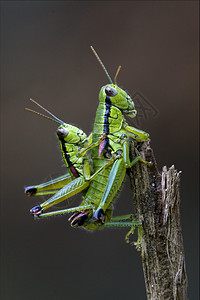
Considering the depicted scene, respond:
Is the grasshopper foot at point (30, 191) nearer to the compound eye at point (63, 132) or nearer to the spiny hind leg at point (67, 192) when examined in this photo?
the spiny hind leg at point (67, 192)

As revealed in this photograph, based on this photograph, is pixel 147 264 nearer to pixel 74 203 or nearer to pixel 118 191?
pixel 118 191

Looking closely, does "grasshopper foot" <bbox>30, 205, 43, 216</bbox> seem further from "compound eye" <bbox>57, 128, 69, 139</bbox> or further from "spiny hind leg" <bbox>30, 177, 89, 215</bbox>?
"compound eye" <bbox>57, 128, 69, 139</bbox>

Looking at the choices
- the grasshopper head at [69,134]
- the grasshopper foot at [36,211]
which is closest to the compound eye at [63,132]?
the grasshopper head at [69,134]

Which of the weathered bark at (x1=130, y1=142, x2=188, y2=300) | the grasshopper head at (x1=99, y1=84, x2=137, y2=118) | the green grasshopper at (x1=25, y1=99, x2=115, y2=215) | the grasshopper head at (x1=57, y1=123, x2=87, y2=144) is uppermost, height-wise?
the grasshopper head at (x1=99, y1=84, x2=137, y2=118)

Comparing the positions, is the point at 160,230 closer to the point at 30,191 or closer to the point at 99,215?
the point at 99,215

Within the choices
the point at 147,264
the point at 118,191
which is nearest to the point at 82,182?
the point at 118,191

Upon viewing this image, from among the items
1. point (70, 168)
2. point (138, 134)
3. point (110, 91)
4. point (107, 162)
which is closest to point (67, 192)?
point (70, 168)

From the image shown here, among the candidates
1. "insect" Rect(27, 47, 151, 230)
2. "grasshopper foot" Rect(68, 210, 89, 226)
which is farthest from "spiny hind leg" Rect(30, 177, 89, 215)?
"grasshopper foot" Rect(68, 210, 89, 226)
